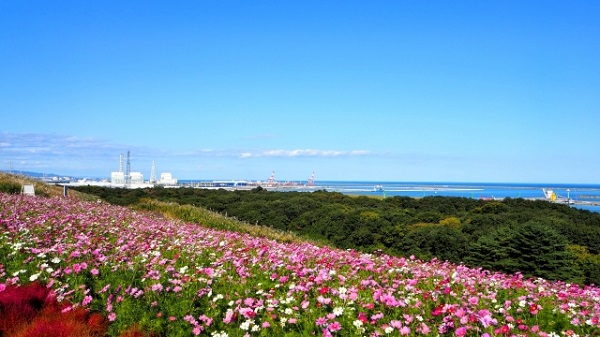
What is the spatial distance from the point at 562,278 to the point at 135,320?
13733mm

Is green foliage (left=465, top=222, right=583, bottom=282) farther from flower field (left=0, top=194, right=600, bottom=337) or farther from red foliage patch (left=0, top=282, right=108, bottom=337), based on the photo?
red foliage patch (left=0, top=282, right=108, bottom=337)

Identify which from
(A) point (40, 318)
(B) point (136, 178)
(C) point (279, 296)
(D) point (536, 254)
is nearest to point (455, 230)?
(D) point (536, 254)

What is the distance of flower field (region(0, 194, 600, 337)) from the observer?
4.62 metres

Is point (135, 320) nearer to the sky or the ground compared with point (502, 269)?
nearer to the sky

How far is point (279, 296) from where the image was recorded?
545 cm

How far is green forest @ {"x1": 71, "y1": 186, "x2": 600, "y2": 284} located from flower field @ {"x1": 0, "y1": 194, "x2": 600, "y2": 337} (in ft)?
21.3

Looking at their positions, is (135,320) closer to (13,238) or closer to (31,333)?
(31,333)

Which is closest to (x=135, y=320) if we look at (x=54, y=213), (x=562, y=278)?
(x=54, y=213)

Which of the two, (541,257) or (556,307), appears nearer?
(556,307)

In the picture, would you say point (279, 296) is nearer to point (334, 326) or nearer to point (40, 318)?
point (334, 326)

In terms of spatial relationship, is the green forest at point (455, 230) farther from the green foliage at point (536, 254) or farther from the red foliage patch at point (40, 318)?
the red foliage patch at point (40, 318)

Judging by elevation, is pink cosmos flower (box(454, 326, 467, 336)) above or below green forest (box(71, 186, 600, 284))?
above

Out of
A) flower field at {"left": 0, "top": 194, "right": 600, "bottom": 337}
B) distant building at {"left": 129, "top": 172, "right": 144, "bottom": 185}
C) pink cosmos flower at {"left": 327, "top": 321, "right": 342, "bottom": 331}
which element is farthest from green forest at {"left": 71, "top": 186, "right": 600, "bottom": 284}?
distant building at {"left": 129, "top": 172, "right": 144, "bottom": 185}

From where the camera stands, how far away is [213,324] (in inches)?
194
